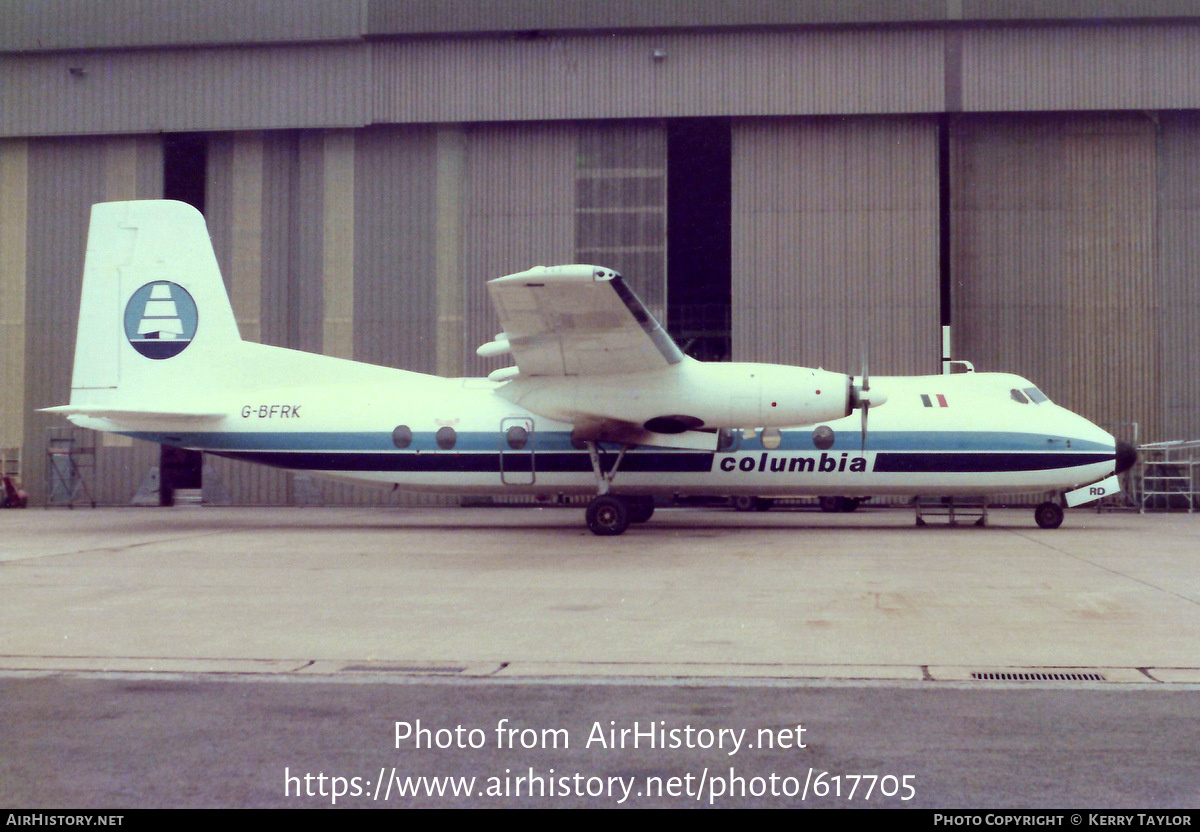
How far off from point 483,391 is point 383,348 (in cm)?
1024

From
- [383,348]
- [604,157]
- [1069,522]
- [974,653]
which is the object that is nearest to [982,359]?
[1069,522]

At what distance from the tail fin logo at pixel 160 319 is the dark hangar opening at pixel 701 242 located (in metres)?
13.8

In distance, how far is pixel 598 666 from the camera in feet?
23.9

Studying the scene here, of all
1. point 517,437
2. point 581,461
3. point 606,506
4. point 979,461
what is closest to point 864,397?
point 979,461

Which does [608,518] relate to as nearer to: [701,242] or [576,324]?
[576,324]

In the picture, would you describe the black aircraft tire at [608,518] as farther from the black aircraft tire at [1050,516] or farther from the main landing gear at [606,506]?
the black aircraft tire at [1050,516]

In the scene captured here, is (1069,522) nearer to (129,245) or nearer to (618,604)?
(618,604)

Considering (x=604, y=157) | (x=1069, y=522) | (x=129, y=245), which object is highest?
(x=604, y=157)

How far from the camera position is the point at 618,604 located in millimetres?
10156

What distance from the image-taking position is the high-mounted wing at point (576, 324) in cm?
1503

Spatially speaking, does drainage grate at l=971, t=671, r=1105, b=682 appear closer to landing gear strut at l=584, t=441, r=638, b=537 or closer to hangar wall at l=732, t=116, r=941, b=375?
landing gear strut at l=584, t=441, r=638, b=537

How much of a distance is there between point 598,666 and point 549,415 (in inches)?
444

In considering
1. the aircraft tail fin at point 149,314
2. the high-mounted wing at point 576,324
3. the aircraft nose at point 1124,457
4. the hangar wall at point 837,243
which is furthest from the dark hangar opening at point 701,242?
the aircraft tail fin at point 149,314

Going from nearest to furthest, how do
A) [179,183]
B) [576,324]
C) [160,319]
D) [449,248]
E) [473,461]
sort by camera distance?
[576,324]
[473,461]
[160,319]
[449,248]
[179,183]
